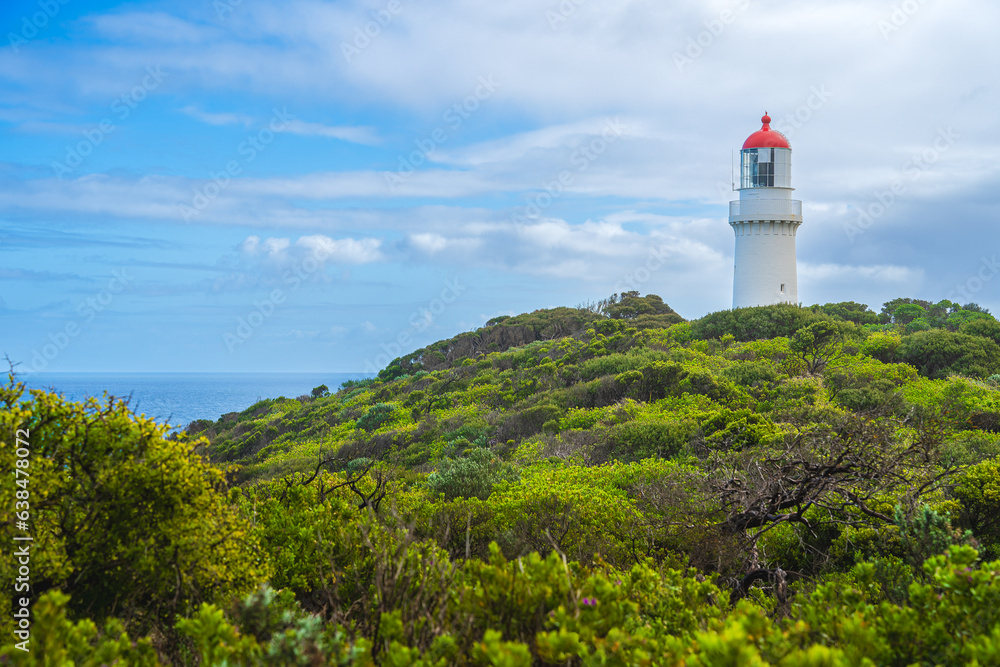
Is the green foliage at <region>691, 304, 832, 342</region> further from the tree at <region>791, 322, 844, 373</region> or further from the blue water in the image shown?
the blue water

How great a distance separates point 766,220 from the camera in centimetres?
2648

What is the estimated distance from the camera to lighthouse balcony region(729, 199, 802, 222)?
26438 mm

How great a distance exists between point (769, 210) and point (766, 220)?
1.23ft

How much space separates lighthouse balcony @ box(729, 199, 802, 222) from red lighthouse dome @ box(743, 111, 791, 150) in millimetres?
2041

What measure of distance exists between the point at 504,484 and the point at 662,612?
628 cm

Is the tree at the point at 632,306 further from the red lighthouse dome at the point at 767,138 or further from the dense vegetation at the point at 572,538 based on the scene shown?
the dense vegetation at the point at 572,538

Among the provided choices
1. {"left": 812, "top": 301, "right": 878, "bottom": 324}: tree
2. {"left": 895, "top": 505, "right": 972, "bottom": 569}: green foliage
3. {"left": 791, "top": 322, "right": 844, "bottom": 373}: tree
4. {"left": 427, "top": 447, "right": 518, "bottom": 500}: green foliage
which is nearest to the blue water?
{"left": 427, "top": 447, "right": 518, "bottom": 500}: green foliage

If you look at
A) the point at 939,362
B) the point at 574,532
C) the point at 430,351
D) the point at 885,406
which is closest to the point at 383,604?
the point at 574,532

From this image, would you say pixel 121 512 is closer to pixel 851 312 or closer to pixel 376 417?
pixel 376 417

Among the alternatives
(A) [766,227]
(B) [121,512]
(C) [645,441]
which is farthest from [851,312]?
(B) [121,512]

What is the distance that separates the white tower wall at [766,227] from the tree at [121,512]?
82.2 ft

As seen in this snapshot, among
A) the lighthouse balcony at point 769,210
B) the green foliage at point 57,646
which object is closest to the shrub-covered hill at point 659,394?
the lighthouse balcony at point 769,210

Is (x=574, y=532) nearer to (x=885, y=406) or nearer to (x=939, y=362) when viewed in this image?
(x=885, y=406)

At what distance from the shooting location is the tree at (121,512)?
463 cm
